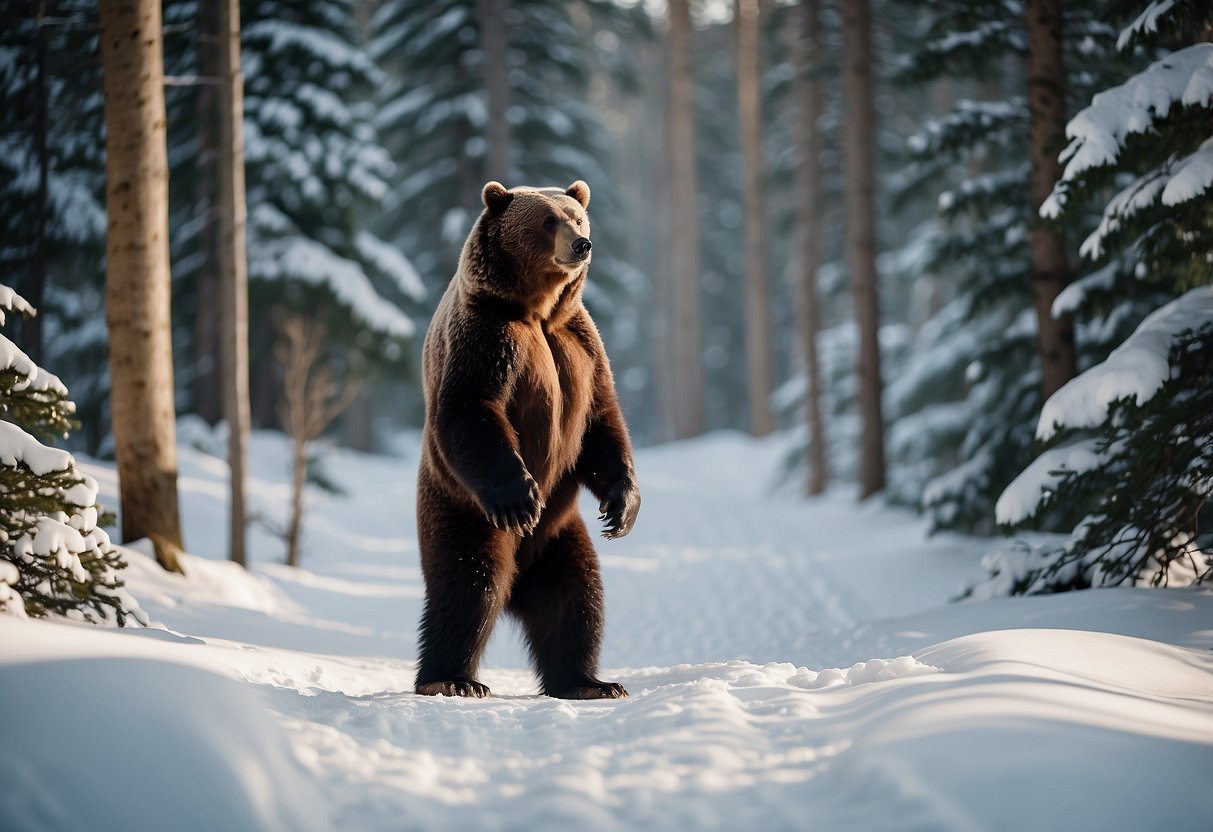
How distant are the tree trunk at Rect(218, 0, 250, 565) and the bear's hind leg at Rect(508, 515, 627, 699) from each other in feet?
14.9

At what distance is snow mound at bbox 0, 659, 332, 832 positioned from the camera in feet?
7.68

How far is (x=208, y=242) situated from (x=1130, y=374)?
1183 cm

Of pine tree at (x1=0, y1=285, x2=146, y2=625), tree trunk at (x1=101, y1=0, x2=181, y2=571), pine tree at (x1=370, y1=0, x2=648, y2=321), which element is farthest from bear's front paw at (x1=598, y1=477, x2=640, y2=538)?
pine tree at (x1=370, y1=0, x2=648, y2=321)

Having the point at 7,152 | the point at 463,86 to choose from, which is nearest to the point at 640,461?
the point at 463,86

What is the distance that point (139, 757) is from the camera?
249 cm

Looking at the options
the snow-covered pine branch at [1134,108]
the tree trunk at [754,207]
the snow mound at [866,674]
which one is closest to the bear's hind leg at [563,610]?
the snow mound at [866,674]

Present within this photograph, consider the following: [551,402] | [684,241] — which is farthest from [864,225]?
[684,241]

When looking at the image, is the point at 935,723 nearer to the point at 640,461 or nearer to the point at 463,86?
the point at 463,86

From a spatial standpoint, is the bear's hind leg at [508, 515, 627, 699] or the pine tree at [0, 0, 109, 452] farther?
the pine tree at [0, 0, 109, 452]

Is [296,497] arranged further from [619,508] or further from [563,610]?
[619,508]

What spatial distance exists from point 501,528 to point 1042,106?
603 cm

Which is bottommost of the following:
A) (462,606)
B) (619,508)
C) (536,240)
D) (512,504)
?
(462,606)

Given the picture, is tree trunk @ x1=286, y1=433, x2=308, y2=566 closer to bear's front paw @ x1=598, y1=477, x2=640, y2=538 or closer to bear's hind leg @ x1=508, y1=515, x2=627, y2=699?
bear's hind leg @ x1=508, y1=515, x2=627, y2=699

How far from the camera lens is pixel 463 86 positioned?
61.7 ft
